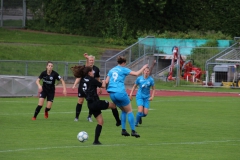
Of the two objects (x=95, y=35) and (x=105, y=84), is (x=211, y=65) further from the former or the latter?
(x=105, y=84)

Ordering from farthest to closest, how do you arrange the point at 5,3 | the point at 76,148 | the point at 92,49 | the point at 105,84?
the point at 5,3 → the point at 92,49 → the point at 105,84 → the point at 76,148

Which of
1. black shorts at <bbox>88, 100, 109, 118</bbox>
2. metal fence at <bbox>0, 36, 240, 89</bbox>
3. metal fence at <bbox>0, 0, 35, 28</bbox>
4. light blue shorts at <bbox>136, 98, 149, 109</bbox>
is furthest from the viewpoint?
metal fence at <bbox>0, 0, 35, 28</bbox>

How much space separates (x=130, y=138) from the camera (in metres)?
15.6

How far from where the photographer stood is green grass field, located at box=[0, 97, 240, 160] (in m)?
13.0

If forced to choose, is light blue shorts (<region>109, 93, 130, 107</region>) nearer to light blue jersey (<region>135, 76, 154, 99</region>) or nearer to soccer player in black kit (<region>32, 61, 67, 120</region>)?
light blue jersey (<region>135, 76, 154, 99</region>)

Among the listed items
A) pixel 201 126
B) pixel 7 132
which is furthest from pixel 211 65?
pixel 7 132

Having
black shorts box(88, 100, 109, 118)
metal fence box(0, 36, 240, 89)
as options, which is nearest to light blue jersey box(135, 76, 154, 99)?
black shorts box(88, 100, 109, 118)

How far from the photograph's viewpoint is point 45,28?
51062 millimetres

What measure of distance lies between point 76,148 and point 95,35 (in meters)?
37.5

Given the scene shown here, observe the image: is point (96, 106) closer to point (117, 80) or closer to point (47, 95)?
point (117, 80)

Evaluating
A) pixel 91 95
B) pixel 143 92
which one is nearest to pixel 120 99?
pixel 91 95

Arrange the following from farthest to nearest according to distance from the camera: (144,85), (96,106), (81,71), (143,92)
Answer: (143,92), (144,85), (81,71), (96,106)

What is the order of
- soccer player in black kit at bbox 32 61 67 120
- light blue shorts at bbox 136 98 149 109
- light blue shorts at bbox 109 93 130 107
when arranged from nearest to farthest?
light blue shorts at bbox 109 93 130 107
light blue shorts at bbox 136 98 149 109
soccer player in black kit at bbox 32 61 67 120

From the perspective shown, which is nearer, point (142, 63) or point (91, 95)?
point (91, 95)
